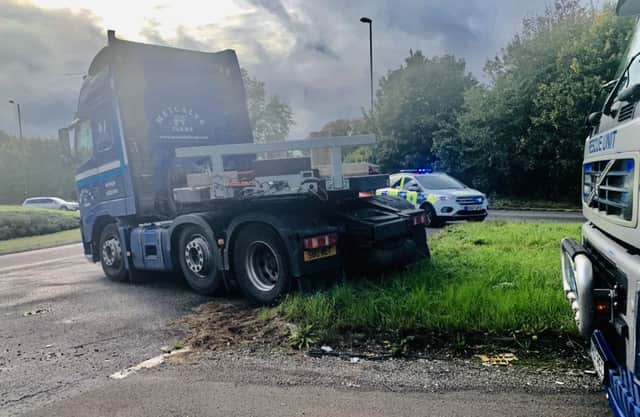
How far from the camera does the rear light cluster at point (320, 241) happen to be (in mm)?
5996

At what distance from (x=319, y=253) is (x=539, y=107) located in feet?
61.9

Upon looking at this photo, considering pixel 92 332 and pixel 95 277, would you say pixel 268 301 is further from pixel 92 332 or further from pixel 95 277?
pixel 95 277

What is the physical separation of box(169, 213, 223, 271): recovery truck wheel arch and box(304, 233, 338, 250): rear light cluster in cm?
148

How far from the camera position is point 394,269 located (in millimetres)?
7043

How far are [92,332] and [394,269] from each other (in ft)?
12.5

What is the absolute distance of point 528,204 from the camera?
911 inches

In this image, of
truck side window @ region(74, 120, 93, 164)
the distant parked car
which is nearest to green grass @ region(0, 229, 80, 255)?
truck side window @ region(74, 120, 93, 164)

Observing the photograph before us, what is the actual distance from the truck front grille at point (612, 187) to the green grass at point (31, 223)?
23.1 metres

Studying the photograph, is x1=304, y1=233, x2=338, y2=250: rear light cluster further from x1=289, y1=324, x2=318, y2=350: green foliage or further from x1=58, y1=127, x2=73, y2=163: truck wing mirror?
x1=58, y1=127, x2=73, y2=163: truck wing mirror

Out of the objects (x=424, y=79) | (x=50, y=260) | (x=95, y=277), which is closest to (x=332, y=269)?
(x=95, y=277)

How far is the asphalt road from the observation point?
353 cm

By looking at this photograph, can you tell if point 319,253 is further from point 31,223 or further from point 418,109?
point 418,109

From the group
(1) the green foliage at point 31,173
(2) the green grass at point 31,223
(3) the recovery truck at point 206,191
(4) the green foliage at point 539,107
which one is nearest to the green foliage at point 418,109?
(4) the green foliage at point 539,107

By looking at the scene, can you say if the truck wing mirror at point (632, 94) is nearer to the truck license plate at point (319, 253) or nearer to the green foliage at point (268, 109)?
the truck license plate at point (319, 253)
